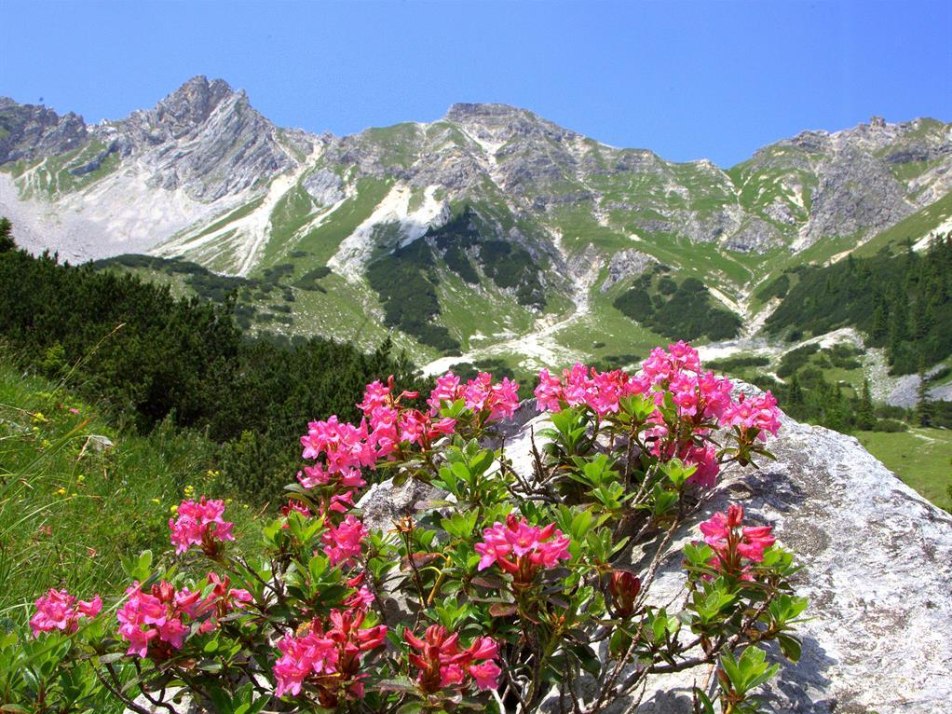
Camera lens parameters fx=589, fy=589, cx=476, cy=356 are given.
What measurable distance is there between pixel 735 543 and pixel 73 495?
462 centimetres

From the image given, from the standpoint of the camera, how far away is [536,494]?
3.19 metres

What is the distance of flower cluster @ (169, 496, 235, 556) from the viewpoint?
2354mm

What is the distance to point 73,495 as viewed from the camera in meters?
4.44

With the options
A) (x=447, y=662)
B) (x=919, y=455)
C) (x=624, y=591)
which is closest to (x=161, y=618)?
(x=447, y=662)

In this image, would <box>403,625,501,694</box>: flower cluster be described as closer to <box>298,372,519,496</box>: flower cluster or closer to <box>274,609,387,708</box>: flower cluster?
<box>274,609,387,708</box>: flower cluster

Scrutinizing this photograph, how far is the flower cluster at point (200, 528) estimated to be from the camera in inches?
92.7

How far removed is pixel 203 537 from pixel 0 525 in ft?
7.53

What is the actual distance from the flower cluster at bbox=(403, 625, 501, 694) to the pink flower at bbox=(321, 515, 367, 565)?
0.66 meters

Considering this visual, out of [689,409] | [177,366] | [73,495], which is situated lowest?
[73,495]

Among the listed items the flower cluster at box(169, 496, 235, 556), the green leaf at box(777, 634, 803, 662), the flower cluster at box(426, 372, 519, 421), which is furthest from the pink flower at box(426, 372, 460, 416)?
the green leaf at box(777, 634, 803, 662)

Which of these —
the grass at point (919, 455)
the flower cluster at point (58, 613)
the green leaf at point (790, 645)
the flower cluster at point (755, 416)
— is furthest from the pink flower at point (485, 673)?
the grass at point (919, 455)

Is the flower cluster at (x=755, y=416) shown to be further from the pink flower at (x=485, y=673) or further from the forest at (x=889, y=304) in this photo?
the forest at (x=889, y=304)

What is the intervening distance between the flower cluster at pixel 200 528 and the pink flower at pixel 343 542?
0.40 meters

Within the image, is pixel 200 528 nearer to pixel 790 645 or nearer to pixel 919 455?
pixel 790 645
